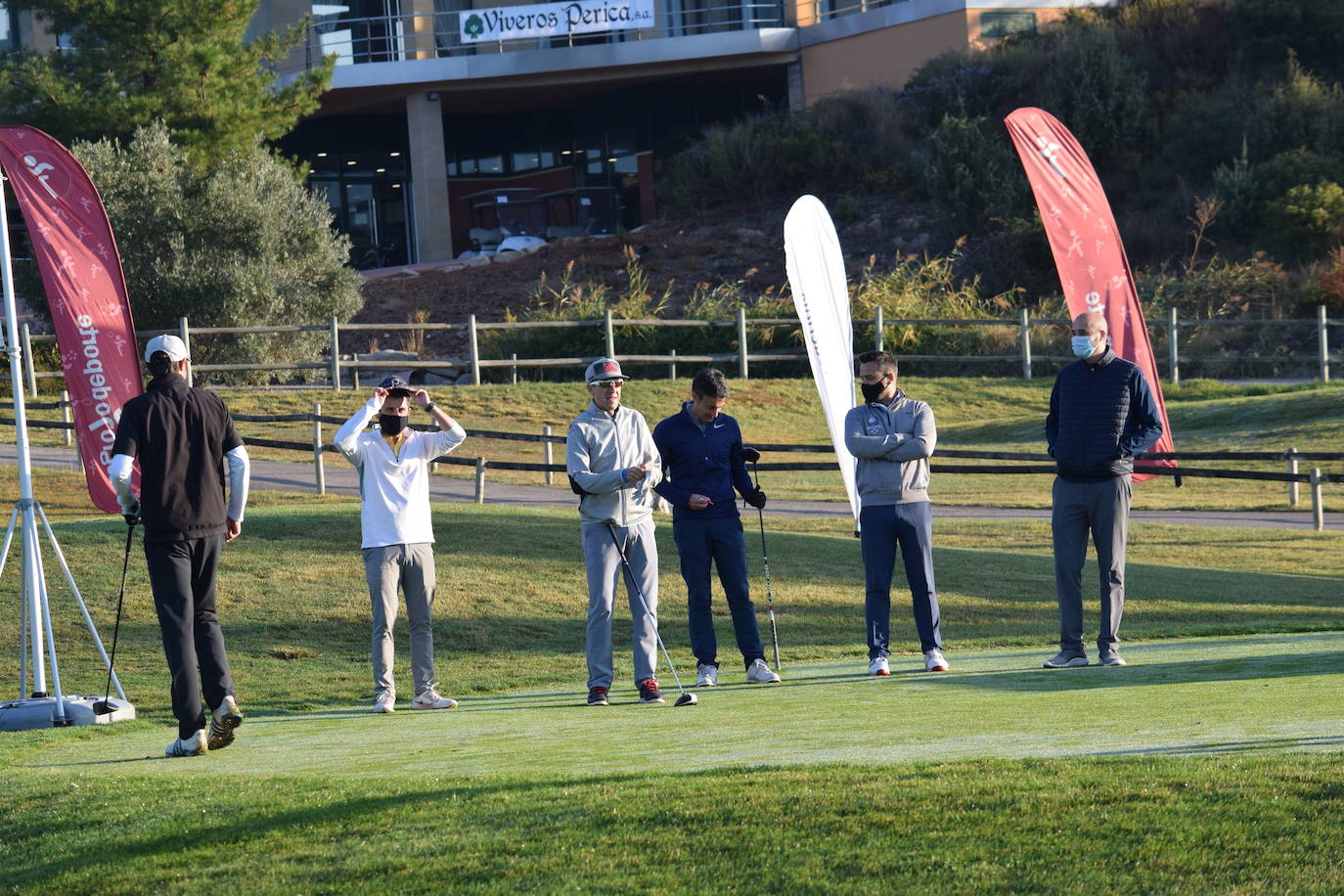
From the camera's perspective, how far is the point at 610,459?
902cm

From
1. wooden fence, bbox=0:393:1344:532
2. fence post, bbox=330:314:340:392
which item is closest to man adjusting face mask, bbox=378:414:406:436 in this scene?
wooden fence, bbox=0:393:1344:532

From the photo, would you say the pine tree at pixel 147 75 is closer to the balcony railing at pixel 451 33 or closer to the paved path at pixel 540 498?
the paved path at pixel 540 498

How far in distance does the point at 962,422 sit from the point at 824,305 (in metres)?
17.7

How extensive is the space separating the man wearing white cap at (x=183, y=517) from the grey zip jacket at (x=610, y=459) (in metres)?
1.91

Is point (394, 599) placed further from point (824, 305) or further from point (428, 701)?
point (824, 305)

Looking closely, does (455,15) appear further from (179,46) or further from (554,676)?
(554,676)

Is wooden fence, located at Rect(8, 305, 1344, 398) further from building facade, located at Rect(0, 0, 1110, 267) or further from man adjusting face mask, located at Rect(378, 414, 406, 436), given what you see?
man adjusting face mask, located at Rect(378, 414, 406, 436)

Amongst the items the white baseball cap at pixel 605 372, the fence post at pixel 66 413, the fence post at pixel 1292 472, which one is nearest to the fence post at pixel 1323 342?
the fence post at pixel 1292 472

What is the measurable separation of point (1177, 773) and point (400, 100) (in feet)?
151

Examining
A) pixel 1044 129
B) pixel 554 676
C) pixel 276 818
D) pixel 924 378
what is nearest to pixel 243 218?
pixel 924 378

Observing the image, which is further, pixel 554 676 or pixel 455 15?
pixel 455 15

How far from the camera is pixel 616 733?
746cm

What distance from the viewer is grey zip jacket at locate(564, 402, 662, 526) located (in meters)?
8.97

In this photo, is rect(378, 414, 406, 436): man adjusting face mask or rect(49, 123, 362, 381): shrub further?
rect(49, 123, 362, 381): shrub
